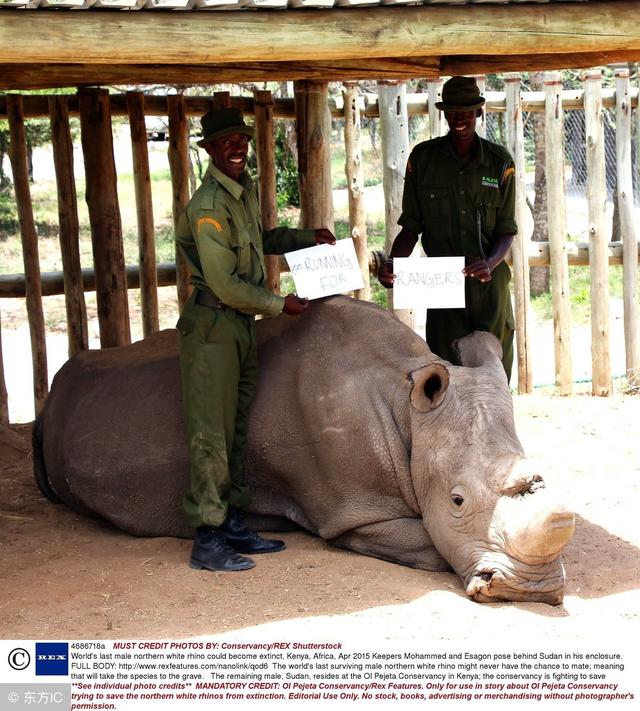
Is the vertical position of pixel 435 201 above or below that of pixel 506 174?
below

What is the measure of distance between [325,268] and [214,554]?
1775 millimetres

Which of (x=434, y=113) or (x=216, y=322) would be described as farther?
(x=434, y=113)

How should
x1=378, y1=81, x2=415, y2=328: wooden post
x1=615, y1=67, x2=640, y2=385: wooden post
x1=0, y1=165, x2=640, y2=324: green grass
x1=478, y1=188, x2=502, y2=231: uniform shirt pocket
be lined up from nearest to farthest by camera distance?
1. x1=478, y1=188, x2=502, y2=231: uniform shirt pocket
2. x1=378, y1=81, x2=415, y2=328: wooden post
3. x1=615, y1=67, x2=640, y2=385: wooden post
4. x1=0, y1=165, x2=640, y2=324: green grass

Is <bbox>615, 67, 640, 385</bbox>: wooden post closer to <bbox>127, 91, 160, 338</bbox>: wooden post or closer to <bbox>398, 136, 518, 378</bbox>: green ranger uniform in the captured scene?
<bbox>398, 136, 518, 378</bbox>: green ranger uniform

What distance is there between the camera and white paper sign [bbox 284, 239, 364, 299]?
6.50 m

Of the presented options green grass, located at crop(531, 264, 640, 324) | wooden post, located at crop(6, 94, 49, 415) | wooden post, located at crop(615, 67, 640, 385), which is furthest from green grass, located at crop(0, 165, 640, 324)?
wooden post, located at crop(6, 94, 49, 415)

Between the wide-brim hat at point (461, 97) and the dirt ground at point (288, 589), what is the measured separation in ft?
8.58

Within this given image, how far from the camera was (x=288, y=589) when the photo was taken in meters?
5.66

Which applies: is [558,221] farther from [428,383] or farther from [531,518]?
[531,518]

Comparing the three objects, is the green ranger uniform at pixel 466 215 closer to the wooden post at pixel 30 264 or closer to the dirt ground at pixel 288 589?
the dirt ground at pixel 288 589

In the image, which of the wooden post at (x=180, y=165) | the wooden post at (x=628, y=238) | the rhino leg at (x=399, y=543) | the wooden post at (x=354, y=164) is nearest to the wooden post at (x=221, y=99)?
the wooden post at (x=180, y=165)

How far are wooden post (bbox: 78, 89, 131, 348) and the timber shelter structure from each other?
0.01 m

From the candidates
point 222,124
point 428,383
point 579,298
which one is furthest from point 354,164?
point 579,298

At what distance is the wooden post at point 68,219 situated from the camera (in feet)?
28.8
